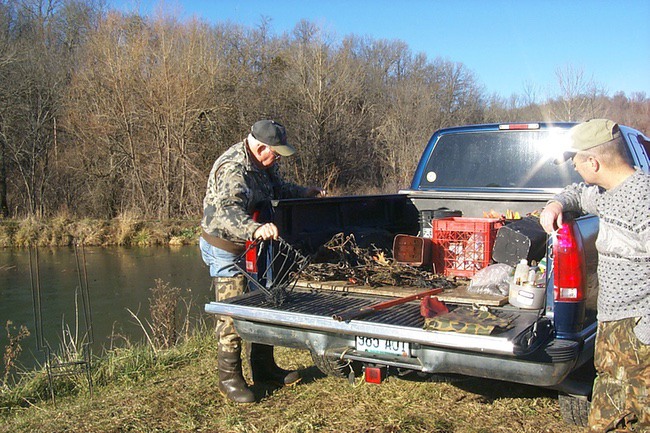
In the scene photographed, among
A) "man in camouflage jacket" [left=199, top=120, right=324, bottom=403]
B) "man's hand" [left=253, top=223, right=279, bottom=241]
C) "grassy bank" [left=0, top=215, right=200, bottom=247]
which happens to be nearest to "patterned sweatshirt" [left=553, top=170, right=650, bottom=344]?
"man's hand" [left=253, top=223, right=279, bottom=241]

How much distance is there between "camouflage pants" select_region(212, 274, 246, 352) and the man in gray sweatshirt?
8.24ft

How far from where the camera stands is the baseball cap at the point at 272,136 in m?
4.82

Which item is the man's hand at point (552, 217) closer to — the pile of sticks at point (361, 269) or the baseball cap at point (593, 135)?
the baseball cap at point (593, 135)

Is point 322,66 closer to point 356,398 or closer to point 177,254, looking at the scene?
point 177,254

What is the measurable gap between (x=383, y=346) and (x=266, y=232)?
1034 mm

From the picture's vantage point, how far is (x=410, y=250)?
5004 mm

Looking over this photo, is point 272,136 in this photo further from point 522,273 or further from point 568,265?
point 568,265

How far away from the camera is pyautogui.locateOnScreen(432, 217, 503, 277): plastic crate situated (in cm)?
489

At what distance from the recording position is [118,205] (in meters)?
24.1

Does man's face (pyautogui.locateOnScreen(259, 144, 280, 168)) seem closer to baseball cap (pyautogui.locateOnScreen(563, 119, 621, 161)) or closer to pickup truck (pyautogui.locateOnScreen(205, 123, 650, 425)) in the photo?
pickup truck (pyautogui.locateOnScreen(205, 123, 650, 425))

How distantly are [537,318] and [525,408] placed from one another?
118 cm

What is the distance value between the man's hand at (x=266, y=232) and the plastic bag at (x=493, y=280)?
134cm

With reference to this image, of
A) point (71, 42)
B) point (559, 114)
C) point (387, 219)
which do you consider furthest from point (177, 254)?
point (559, 114)

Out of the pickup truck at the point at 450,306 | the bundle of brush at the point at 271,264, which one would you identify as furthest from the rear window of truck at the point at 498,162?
the bundle of brush at the point at 271,264
